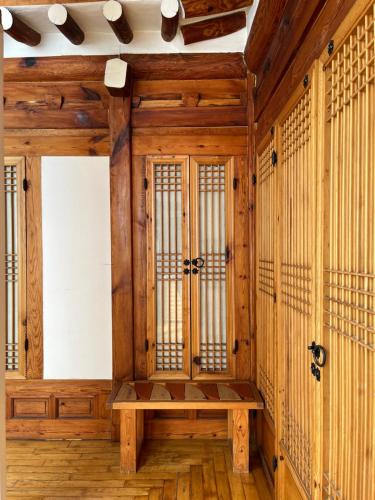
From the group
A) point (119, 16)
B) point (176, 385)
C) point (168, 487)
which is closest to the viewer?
point (168, 487)

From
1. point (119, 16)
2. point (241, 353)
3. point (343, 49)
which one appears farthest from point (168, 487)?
point (119, 16)

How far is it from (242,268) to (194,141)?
1091mm

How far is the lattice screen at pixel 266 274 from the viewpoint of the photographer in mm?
2357

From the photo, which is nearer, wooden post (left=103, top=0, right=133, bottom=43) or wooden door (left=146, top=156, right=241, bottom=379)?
wooden post (left=103, top=0, right=133, bottom=43)

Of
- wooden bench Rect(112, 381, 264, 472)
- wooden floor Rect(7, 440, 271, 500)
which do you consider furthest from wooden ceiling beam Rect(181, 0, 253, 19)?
wooden floor Rect(7, 440, 271, 500)

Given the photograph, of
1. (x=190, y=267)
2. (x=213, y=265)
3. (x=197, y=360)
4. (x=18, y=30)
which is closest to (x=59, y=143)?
(x=18, y=30)

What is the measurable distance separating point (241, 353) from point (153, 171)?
1629 mm

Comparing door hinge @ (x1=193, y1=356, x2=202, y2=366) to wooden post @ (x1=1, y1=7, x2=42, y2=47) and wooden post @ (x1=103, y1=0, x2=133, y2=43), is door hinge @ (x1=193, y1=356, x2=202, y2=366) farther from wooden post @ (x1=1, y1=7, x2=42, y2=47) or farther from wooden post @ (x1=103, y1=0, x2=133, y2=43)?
wooden post @ (x1=1, y1=7, x2=42, y2=47)

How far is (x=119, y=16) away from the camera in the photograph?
8.42ft

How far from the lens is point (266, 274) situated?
256 cm

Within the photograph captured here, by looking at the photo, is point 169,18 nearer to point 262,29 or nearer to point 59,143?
point 262,29

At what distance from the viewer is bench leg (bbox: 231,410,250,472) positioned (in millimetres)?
2529

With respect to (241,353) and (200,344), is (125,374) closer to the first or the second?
(200,344)

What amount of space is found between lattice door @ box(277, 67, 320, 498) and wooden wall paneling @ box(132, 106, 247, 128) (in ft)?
2.95
